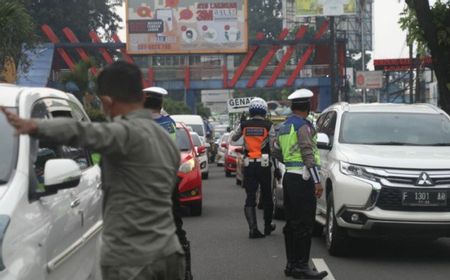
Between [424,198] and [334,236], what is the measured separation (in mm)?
1158

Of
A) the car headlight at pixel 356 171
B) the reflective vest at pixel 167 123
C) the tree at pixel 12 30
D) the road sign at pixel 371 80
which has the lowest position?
the car headlight at pixel 356 171

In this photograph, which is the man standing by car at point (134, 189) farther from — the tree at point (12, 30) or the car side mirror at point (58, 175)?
the tree at point (12, 30)

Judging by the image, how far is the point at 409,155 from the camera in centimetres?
877

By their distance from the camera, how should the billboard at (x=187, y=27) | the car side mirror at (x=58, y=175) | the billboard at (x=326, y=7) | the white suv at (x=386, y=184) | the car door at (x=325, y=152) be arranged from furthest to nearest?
1. the billboard at (x=326, y=7)
2. the billboard at (x=187, y=27)
3. the car door at (x=325, y=152)
4. the white suv at (x=386, y=184)
5. the car side mirror at (x=58, y=175)

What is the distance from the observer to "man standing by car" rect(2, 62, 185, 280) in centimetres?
356

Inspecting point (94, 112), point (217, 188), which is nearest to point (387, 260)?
→ point (217, 188)

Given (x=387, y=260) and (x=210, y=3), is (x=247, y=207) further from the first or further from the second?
(x=210, y=3)

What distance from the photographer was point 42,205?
4.57 metres

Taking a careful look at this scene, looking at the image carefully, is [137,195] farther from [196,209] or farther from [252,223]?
[196,209]

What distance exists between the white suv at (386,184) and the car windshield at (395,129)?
0.04 feet

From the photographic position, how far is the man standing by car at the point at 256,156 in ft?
34.1

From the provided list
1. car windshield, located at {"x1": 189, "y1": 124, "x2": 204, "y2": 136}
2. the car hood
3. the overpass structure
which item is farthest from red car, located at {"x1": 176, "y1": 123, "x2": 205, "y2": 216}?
the overpass structure

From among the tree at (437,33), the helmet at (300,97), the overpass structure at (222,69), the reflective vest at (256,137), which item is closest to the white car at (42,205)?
the helmet at (300,97)

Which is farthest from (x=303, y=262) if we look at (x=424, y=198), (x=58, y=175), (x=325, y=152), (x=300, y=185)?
(x=58, y=175)
